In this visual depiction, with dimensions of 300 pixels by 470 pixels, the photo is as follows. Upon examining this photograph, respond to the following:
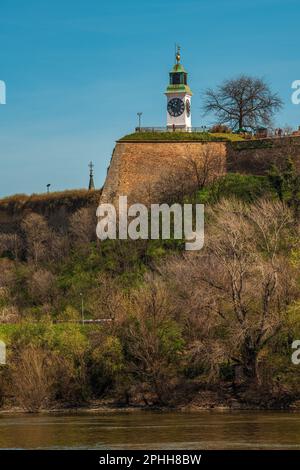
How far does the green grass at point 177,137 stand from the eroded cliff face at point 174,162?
0.31 metres

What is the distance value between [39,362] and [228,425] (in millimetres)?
12776

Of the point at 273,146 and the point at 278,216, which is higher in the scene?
the point at 273,146

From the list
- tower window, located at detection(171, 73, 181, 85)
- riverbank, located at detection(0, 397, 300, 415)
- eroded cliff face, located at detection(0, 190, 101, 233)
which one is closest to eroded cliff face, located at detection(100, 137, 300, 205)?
eroded cliff face, located at detection(0, 190, 101, 233)

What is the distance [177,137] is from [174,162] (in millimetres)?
2107

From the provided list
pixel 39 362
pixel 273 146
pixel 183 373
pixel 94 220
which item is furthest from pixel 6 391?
pixel 273 146

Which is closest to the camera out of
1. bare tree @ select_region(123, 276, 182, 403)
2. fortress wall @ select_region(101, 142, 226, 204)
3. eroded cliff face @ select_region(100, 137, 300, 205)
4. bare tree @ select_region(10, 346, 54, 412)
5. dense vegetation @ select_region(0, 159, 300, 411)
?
dense vegetation @ select_region(0, 159, 300, 411)

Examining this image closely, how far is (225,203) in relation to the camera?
68625mm

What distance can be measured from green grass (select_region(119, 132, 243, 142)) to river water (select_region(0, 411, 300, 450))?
35.0m

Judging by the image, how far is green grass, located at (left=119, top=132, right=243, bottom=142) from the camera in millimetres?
86500

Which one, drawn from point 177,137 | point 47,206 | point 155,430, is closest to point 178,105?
point 177,137

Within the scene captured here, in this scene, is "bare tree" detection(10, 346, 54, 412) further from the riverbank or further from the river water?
the river water

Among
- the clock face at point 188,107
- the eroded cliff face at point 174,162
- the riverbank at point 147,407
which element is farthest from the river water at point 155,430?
the clock face at point 188,107
